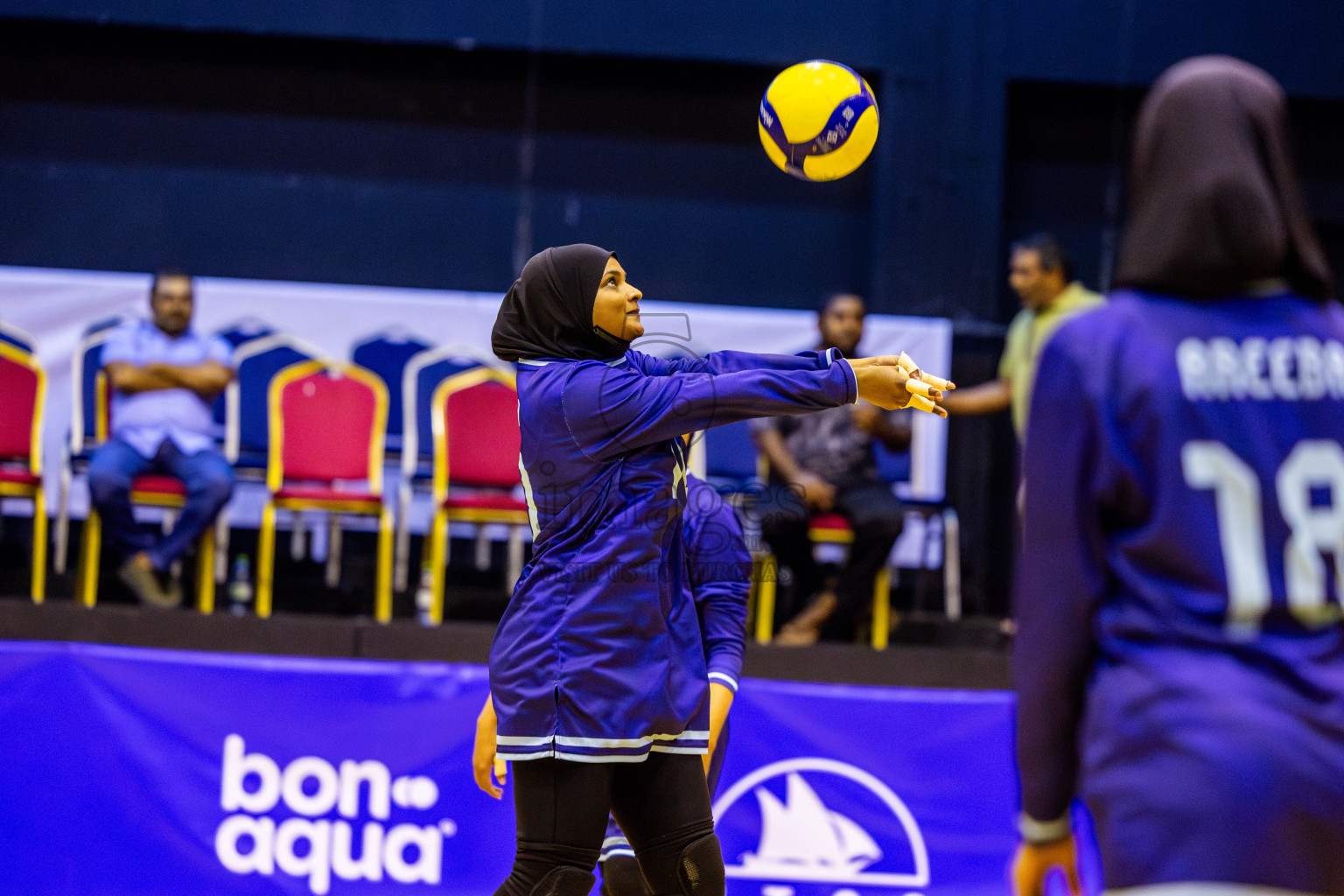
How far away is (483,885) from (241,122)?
20.3 feet

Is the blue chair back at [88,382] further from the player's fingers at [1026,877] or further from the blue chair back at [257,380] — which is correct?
the player's fingers at [1026,877]

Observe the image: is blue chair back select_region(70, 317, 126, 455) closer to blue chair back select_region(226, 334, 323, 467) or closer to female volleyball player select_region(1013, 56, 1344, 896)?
blue chair back select_region(226, 334, 323, 467)

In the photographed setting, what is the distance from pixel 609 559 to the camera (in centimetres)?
283

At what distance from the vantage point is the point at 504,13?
340 inches

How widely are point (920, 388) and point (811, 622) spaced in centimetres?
357

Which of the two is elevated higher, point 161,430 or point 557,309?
point 557,309

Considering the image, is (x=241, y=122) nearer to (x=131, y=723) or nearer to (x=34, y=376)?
(x=34, y=376)

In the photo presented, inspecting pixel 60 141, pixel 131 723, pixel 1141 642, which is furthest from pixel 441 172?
Result: pixel 1141 642

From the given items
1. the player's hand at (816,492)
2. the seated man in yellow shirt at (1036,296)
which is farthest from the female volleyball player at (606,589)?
the seated man in yellow shirt at (1036,296)

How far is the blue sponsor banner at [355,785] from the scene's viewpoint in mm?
4555

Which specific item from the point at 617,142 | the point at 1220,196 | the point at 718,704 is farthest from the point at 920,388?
the point at 617,142

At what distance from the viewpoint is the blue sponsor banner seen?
14.9ft

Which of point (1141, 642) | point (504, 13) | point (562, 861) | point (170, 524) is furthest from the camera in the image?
point (504, 13)

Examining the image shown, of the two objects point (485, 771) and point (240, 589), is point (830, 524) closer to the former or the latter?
point (240, 589)
